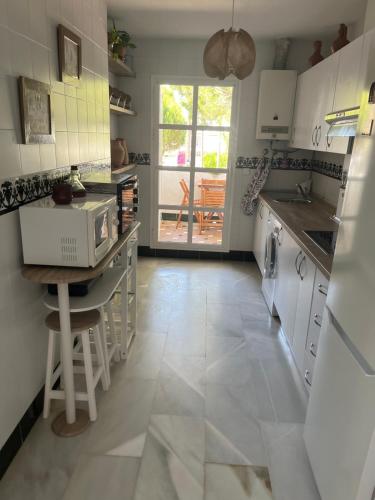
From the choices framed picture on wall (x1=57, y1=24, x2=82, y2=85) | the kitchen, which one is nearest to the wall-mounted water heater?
the kitchen

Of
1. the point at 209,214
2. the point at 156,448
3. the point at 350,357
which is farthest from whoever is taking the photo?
the point at 209,214

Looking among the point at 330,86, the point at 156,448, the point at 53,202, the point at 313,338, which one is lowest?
the point at 156,448

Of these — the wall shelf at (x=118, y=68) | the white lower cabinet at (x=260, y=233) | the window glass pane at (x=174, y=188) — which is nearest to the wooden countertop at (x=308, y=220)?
the white lower cabinet at (x=260, y=233)

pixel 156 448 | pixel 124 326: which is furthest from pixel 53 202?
pixel 156 448

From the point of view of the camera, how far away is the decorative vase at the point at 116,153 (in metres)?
3.59

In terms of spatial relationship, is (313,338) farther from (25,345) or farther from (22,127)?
(22,127)

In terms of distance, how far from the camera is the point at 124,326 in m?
2.47

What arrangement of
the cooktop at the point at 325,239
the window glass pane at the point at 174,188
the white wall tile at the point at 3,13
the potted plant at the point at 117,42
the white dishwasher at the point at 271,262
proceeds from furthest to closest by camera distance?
the window glass pane at the point at 174,188
the potted plant at the point at 117,42
the white dishwasher at the point at 271,262
the cooktop at the point at 325,239
the white wall tile at the point at 3,13

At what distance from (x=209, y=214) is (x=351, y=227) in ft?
10.9

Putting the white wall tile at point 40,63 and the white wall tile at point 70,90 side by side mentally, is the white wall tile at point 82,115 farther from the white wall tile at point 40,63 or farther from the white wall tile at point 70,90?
the white wall tile at point 40,63

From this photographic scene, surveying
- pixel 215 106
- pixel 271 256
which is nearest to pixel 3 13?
pixel 271 256

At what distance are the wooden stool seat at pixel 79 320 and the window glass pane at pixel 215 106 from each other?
119 inches

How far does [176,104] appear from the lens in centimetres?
423

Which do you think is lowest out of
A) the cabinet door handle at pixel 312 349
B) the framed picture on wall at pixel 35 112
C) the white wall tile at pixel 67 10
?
the cabinet door handle at pixel 312 349
